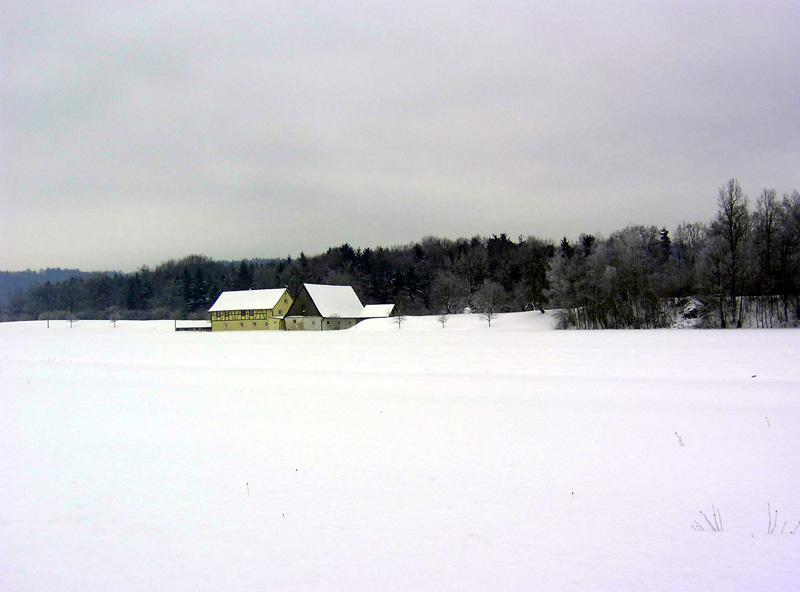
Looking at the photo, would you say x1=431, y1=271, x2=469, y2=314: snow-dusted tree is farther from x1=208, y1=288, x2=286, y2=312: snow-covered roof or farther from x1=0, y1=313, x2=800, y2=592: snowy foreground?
x1=0, y1=313, x2=800, y2=592: snowy foreground

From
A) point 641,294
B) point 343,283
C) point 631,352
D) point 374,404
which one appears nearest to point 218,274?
point 343,283

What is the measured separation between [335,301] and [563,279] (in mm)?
35763

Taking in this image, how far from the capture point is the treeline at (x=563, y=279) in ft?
175

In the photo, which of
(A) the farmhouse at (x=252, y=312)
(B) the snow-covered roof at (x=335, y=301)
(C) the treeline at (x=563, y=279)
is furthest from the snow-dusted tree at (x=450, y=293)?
(A) the farmhouse at (x=252, y=312)

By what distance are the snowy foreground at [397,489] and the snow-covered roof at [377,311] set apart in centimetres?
6651

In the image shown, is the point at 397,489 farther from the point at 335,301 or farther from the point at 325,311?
the point at 335,301

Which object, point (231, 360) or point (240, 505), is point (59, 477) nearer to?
point (240, 505)

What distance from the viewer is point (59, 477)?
306 inches

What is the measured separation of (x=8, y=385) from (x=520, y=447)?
55.6 feet

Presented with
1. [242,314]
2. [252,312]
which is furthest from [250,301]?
[242,314]

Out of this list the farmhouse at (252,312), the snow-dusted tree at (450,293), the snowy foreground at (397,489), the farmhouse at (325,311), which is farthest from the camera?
the snow-dusted tree at (450,293)

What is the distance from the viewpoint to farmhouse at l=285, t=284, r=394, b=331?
77188 millimetres

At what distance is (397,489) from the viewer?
290 inches

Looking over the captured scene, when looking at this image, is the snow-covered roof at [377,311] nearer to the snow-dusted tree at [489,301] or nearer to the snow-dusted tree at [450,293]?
the snow-dusted tree at [450,293]
